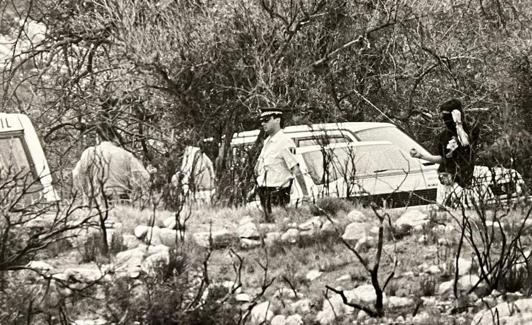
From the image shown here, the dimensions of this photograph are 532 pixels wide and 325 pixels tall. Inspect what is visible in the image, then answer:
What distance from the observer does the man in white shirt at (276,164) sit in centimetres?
1082

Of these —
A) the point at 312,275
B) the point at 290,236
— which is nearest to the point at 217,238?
the point at 290,236

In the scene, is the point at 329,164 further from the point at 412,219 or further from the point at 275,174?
the point at 412,219

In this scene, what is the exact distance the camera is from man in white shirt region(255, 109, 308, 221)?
35.5ft

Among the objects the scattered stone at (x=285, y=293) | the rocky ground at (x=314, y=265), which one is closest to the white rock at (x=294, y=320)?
the rocky ground at (x=314, y=265)

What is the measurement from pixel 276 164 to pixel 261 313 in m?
3.81

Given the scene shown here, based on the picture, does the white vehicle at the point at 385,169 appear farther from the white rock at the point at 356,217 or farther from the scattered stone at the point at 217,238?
the scattered stone at the point at 217,238

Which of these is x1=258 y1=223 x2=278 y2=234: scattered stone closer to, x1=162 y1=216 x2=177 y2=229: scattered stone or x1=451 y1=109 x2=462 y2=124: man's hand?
x1=162 y1=216 x2=177 y2=229: scattered stone

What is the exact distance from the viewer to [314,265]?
27.3 feet

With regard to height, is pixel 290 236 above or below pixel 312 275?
above

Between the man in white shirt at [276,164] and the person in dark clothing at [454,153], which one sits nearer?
the person in dark clothing at [454,153]

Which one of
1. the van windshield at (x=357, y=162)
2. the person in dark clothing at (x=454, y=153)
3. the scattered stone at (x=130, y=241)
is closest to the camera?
the scattered stone at (x=130, y=241)

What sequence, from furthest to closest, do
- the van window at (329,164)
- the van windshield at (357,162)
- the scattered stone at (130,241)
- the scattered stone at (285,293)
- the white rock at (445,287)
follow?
1. the van windshield at (357,162)
2. the van window at (329,164)
3. the scattered stone at (130,241)
4. the scattered stone at (285,293)
5. the white rock at (445,287)

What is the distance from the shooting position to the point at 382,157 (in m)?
12.2

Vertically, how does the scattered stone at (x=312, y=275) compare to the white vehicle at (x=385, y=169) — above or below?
below
